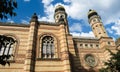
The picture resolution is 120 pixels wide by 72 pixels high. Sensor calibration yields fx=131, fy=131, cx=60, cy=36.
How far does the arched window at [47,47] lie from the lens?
1557 centimetres

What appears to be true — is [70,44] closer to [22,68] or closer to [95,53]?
[95,53]

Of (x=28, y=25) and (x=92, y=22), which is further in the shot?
(x=92, y=22)

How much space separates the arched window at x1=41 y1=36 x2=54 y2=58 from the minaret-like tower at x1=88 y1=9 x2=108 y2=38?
15.2m

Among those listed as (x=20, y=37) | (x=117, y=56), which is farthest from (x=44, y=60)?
(x=117, y=56)

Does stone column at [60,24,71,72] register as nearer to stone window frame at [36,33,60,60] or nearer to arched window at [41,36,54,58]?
stone window frame at [36,33,60,60]

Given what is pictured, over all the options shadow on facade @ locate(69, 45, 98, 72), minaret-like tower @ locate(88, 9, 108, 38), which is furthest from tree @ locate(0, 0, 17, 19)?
minaret-like tower @ locate(88, 9, 108, 38)

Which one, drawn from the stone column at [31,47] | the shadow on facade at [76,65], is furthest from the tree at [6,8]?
the shadow on facade at [76,65]

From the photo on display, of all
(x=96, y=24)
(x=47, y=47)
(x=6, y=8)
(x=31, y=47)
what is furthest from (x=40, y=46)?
(x=96, y=24)

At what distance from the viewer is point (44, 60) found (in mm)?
14492

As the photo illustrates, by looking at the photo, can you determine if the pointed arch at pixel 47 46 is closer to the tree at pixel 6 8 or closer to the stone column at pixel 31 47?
the stone column at pixel 31 47

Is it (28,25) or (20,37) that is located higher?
(28,25)

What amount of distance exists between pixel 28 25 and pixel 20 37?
205 centimetres

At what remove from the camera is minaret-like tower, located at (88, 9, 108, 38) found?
94.9 feet

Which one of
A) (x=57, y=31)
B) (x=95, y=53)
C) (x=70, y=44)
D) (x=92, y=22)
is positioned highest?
(x=92, y=22)
